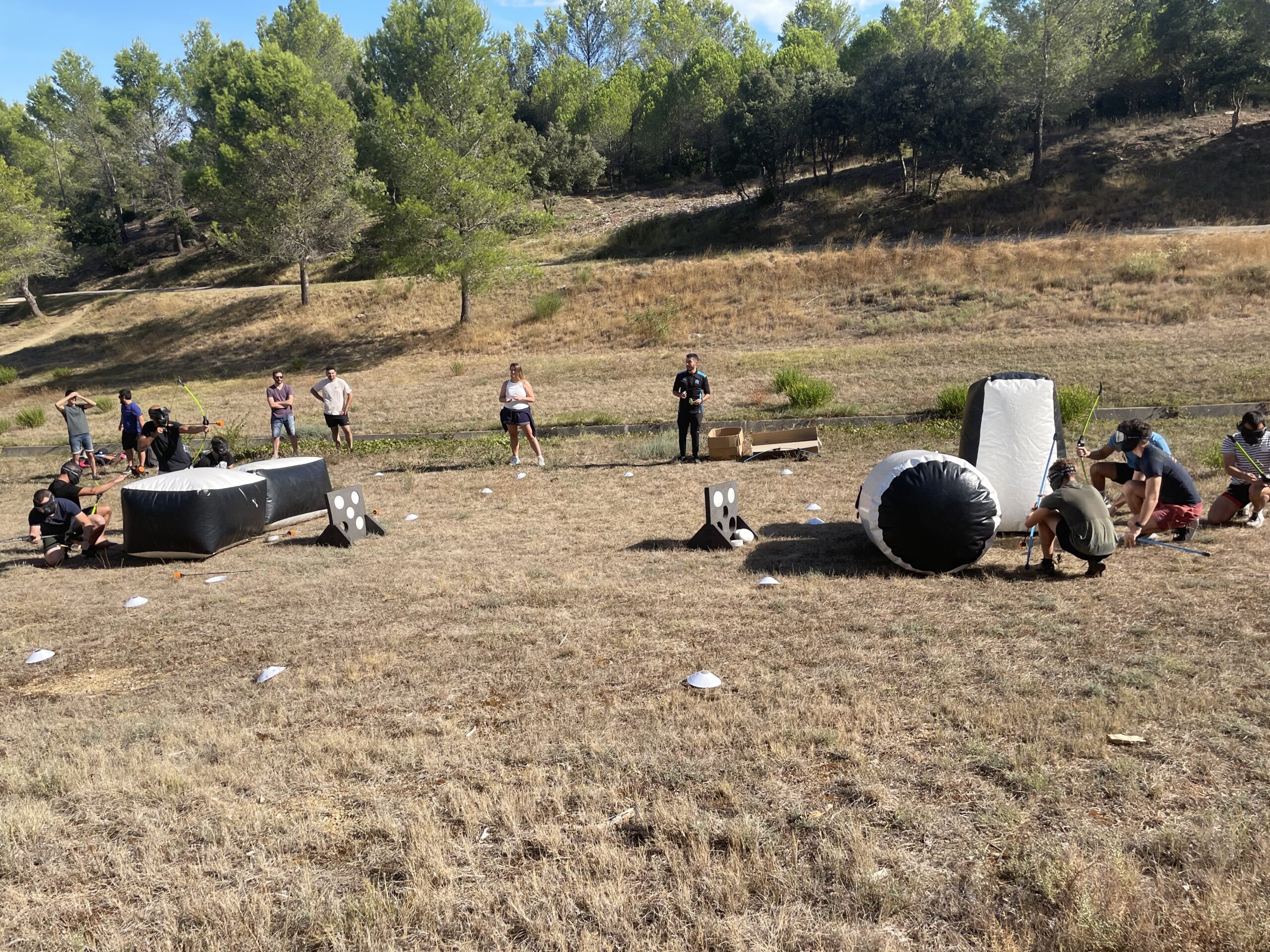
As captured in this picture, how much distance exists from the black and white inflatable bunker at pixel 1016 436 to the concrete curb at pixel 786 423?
724 cm

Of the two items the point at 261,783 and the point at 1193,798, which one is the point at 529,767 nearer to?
the point at 261,783

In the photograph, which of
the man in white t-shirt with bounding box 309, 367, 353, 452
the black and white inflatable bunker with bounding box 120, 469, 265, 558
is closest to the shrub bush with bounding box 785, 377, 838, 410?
the man in white t-shirt with bounding box 309, 367, 353, 452

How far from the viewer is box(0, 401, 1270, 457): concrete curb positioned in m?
14.1

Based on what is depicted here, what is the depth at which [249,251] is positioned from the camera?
36438 millimetres

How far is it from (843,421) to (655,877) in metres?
13.0

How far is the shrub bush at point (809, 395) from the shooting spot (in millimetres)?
16828

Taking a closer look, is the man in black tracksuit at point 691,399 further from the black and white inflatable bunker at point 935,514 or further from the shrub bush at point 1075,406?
the black and white inflatable bunker at point 935,514

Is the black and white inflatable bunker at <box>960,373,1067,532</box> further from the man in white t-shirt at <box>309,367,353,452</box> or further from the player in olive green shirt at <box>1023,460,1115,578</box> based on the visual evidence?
the man in white t-shirt at <box>309,367,353,452</box>

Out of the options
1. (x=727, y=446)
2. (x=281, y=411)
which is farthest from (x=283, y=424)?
(x=727, y=446)

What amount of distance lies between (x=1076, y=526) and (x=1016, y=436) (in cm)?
134

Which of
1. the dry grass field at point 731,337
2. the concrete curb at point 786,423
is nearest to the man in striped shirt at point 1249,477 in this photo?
the concrete curb at point 786,423

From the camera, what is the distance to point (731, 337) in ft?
84.4

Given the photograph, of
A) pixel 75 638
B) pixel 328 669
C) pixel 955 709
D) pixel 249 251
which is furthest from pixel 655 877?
pixel 249 251

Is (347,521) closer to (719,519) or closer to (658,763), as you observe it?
(719,519)
